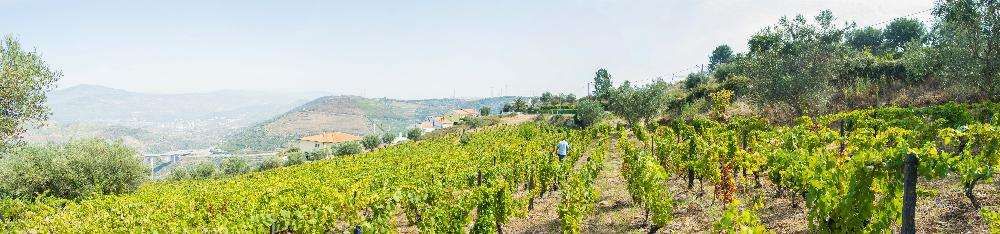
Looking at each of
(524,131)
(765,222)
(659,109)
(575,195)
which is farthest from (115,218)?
(659,109)

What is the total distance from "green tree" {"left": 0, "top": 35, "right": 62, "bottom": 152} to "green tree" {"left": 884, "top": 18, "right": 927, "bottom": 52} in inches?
3399

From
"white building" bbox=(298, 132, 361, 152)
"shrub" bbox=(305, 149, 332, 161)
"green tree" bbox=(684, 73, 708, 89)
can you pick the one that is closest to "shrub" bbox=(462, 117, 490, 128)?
"shrub" bbox=(305, 149, 332, 161)

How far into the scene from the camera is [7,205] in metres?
23.7

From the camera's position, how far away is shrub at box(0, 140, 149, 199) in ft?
106

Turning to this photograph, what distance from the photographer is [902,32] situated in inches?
2950

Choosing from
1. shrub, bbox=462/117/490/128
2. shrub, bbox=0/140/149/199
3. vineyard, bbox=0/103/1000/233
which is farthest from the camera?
shrub, bbox=462/117/490/128

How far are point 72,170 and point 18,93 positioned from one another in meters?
10.1

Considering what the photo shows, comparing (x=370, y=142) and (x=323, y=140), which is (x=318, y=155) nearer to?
(x=370, y=142)

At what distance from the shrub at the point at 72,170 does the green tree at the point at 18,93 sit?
5.68 meters

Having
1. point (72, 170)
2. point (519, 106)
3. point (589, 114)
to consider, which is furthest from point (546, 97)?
point (72, 170)

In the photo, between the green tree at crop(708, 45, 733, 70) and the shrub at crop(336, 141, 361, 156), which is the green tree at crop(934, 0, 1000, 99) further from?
the green tree at crop(708, 45, 733, 70)

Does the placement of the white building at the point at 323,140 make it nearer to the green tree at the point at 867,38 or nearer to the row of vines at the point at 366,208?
the green tree at the point at 867,38

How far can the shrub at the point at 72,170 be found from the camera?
32.3 metres

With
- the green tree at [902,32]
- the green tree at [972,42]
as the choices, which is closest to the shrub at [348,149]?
the green tree at [972,42]
